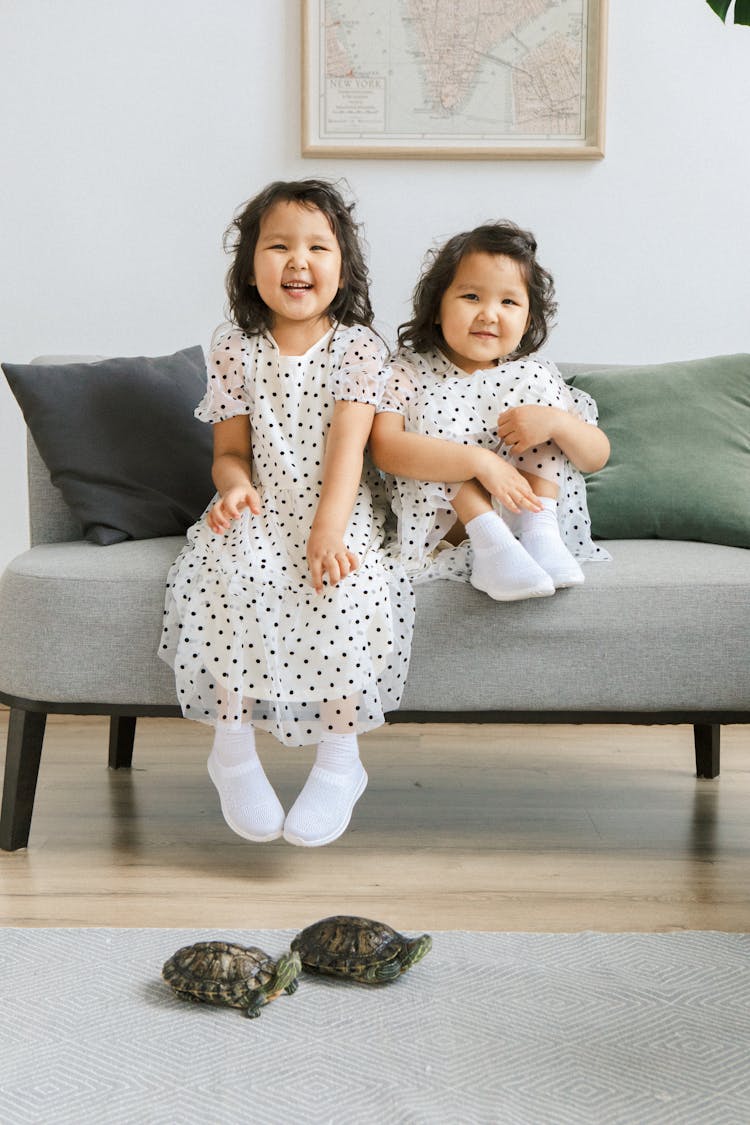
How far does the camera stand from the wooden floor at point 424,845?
1.53 meters

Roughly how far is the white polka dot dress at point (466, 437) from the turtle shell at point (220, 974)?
668 mm

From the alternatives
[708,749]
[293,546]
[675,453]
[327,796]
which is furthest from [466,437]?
[708,749]

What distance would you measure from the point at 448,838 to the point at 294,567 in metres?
0.50

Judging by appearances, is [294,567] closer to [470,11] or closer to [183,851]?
[183,851]

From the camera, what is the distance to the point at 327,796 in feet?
5.37

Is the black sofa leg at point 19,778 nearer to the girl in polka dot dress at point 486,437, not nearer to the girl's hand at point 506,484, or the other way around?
the girl in polka dot dress at point 486,437

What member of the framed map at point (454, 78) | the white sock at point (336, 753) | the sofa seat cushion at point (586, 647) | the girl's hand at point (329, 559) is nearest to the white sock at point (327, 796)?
the white sock at point (336, 753)

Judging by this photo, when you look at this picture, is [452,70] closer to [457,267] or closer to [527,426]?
[457,267]

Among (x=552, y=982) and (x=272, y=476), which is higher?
(x=272, y=476)

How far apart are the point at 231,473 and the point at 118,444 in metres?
0.27

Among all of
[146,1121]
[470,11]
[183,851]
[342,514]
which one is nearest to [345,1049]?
[146,1121]

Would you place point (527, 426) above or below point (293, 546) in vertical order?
above

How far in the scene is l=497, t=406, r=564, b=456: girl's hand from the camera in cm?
175

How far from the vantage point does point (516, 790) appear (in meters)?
2.07
